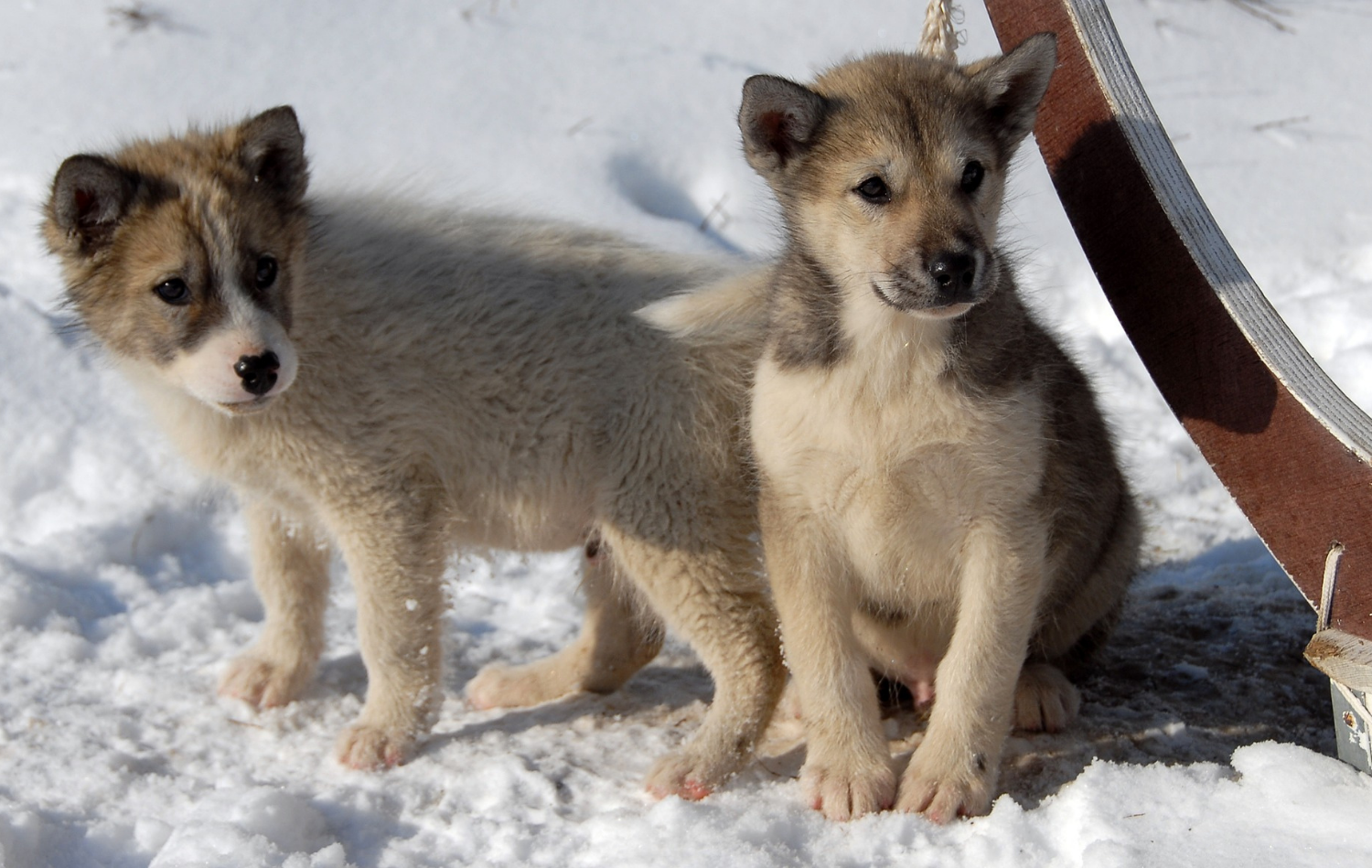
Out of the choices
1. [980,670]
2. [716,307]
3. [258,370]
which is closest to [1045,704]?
[980,670]

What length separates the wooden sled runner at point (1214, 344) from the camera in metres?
3.13

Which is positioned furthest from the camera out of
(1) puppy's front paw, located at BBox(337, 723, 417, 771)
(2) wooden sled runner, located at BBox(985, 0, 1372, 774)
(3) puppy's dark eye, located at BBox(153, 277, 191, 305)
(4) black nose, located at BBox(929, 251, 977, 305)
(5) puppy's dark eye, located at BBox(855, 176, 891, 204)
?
(1) puppy's front paw, located at BBox(337, 723, 417, 771)

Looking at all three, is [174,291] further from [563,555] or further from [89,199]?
[563,555]

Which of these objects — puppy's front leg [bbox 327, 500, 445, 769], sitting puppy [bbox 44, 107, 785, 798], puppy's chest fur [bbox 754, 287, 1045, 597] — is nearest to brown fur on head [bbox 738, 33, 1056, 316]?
puppy's chest fur [bbox 754, 287, 1045, 597]

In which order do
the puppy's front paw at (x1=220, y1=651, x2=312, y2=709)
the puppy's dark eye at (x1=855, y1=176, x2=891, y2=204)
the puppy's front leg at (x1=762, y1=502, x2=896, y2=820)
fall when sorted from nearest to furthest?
the puppy's dark eye at (x1=855, y1=176, x2=891, y2=204), the puppy's front leg at (x1=762, y1=502, x2=896, y2=820), the puppy's front paw at (x1=220, y1=651, x2=312, y2=709)

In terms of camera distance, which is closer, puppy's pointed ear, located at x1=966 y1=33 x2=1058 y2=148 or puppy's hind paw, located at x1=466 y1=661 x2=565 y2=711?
puppy's pointed ear, located at x1=966 y1=33 x2=1058 y2=148

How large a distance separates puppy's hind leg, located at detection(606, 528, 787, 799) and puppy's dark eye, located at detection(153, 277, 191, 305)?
1.44m

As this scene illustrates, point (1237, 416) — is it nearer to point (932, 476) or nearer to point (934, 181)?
point (932, 476)

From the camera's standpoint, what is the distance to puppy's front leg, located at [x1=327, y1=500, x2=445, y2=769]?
3820 mm

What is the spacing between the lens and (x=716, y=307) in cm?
366

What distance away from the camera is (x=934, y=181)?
118 inches

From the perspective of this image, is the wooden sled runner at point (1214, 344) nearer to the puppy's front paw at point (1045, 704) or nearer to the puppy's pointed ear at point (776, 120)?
the puppy's front paw at point (1045, 704)

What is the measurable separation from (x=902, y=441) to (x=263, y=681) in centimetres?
242

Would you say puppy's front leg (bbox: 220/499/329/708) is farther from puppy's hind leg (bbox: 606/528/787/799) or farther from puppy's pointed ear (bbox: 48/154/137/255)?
puppy's hind leg (bbox: 606/528/787/799)
